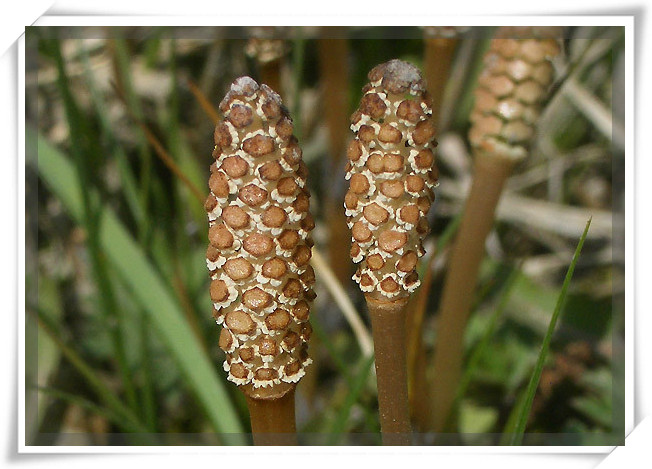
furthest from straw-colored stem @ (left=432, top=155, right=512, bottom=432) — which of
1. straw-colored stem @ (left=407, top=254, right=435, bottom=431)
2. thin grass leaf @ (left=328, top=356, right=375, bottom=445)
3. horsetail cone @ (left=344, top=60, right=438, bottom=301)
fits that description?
horsetail cone @ (left=344, top=60, right=438, bottom=301)

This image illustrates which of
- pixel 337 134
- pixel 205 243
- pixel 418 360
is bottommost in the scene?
pixel 418 360

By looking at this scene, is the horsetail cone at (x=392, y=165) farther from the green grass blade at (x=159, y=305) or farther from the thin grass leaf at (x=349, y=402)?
the green grass blade at (x=159, y=305)

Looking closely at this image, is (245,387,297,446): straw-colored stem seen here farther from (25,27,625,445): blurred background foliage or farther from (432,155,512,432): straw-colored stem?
(432,155,512,432): straw-colored stem

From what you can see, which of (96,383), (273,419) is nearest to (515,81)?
(273,419)

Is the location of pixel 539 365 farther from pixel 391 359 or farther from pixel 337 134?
pixel 337 134

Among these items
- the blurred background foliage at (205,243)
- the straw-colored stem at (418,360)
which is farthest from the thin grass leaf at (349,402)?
the straw-colored stem at (418,360)

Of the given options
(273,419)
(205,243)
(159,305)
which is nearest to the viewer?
(273,419)
